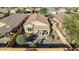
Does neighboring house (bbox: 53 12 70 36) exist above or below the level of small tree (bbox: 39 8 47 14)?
below

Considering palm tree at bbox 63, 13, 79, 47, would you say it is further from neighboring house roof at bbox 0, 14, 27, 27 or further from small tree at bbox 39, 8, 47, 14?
neighboring house roof at bbox 0, 14, 27, 27

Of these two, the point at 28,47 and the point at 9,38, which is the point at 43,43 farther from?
the point at 9,38

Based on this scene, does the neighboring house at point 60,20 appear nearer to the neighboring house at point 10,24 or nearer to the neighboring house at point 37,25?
the neighboring house at point 37,25

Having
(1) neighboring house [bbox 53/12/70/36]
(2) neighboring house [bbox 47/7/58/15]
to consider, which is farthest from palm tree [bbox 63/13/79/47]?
(2) neighboring house [bbox 47/7/58/15]

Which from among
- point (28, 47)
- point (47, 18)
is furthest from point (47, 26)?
point (28, 47)

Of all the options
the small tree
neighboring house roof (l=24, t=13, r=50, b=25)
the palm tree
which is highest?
the small tree
